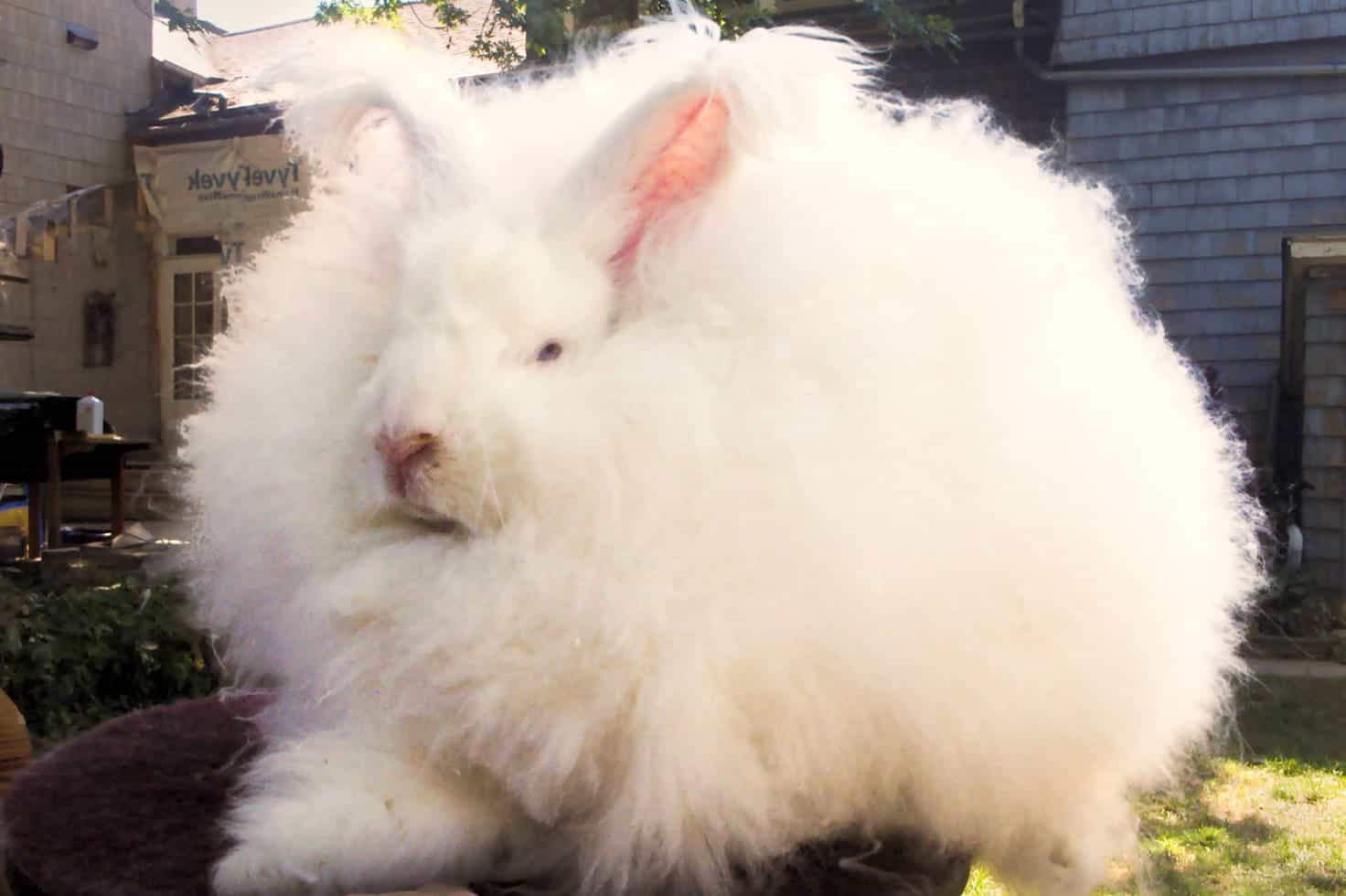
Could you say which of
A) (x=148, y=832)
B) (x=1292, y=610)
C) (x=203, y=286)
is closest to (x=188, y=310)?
(x=203, y=286)

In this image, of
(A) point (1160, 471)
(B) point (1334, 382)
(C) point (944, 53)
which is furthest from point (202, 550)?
(C) point (944, 53)

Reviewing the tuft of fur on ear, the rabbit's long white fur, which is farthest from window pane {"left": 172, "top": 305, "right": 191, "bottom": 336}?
the rabbit's long white fur

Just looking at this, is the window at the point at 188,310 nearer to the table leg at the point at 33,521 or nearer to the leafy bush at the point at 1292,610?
the table leg at the point at 33,521

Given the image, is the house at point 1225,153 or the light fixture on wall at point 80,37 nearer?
the house at point 1225,153

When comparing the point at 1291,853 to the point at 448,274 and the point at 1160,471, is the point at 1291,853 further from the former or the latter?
the point at 448,274

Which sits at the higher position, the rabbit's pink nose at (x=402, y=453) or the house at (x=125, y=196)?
the house at (x=125, y=196)

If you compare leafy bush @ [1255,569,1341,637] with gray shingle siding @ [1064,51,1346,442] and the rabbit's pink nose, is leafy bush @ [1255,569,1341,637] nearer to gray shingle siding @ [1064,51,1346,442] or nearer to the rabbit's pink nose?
gray shingle siding @ [1064,51,1346,442]

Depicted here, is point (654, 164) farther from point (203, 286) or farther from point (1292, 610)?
point (203, 286)

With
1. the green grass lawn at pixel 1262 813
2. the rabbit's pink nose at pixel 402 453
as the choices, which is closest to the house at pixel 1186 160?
the green grass lawn at pixel 1262 813
